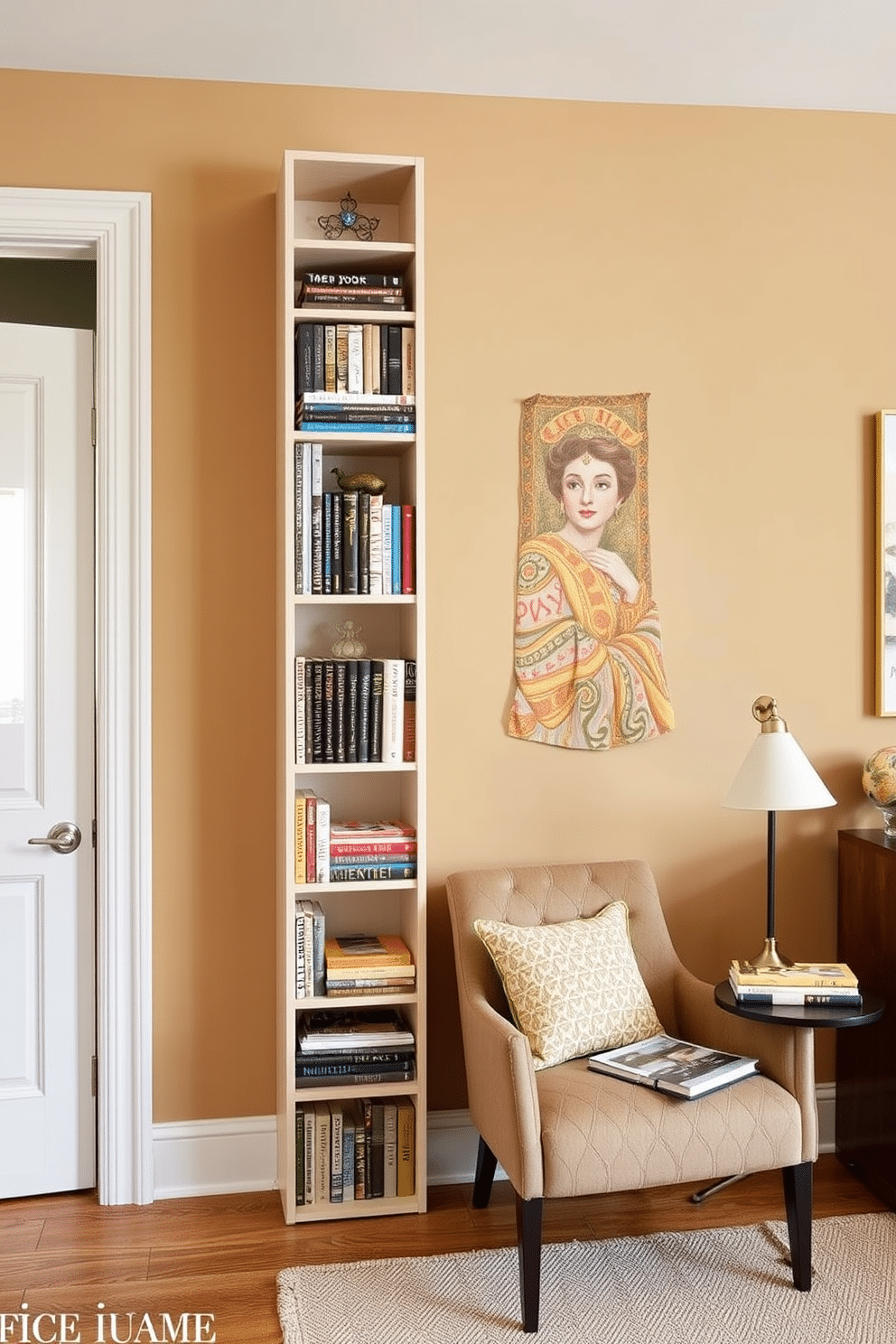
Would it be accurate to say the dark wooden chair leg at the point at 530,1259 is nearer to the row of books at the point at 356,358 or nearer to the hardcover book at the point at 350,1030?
the hardcover book at the point at 350,1030

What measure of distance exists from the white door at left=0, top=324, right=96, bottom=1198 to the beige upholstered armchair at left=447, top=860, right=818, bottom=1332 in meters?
0.97

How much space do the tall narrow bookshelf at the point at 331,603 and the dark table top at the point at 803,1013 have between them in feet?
2.36

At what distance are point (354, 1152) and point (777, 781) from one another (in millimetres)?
1314

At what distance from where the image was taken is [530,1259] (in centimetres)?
233

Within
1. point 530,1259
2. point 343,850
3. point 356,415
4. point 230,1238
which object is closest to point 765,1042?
point 530,1259

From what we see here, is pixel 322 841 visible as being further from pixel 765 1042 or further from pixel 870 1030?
pixel 870 1030

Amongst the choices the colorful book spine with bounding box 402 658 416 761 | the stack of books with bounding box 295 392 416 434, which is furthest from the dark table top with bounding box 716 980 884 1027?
the stack of books with bounding box 295 392 416 434

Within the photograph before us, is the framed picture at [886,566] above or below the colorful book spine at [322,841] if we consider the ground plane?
above

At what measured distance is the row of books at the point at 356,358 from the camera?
2.76 metres

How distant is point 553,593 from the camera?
3.07 meters

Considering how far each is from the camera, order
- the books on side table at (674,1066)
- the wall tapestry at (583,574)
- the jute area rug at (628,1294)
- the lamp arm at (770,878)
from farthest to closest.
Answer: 1. the wall tapestry at (583,574)
2. the lamp arm at (770,878)
3. the books on side table at (674,1066)
4. the jute area rug at (628,1294)

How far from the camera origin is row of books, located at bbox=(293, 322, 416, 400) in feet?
9.05

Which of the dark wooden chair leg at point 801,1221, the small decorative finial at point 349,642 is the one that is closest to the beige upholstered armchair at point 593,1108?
the dark wooden chair leg at point 801,1221

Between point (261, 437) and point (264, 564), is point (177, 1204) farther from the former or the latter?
point (261, 437)
